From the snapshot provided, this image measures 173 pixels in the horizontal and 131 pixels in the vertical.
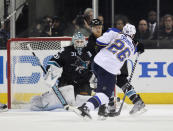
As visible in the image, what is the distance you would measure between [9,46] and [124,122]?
187 cm

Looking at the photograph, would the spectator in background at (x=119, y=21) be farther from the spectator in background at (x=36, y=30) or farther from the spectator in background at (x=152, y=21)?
the spectator in background at (x=36, y=30)

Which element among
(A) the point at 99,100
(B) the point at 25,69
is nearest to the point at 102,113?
(A) the point at 99,100

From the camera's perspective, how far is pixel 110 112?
230 inches

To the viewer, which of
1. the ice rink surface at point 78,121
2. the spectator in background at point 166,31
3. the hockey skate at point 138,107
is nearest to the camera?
the ice rink surface at point 78,121

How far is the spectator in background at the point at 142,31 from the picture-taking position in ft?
23.2

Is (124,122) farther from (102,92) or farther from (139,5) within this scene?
(139,5)

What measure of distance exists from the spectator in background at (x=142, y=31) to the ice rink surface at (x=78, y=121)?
1.07m

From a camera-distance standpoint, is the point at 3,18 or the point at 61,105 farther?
the point at 3,18

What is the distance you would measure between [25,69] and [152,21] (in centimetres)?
167

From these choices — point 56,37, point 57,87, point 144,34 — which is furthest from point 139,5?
point 57,87

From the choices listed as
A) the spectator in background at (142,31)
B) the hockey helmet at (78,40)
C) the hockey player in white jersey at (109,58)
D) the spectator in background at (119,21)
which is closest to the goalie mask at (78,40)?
the hockey helmet at (78,40)

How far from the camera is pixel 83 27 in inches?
277

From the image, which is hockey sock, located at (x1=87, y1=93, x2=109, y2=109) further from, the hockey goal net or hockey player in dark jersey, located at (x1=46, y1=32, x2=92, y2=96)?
the hockey goal net

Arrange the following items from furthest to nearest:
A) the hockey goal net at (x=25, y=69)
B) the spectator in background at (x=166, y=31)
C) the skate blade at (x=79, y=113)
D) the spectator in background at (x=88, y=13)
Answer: the spectator in background at (x=166, y=31) < the spectator in background at (x=88, y=13) < the hockey goal net at (x=25, y=69) < the skate blade at (x=79, y=113)
